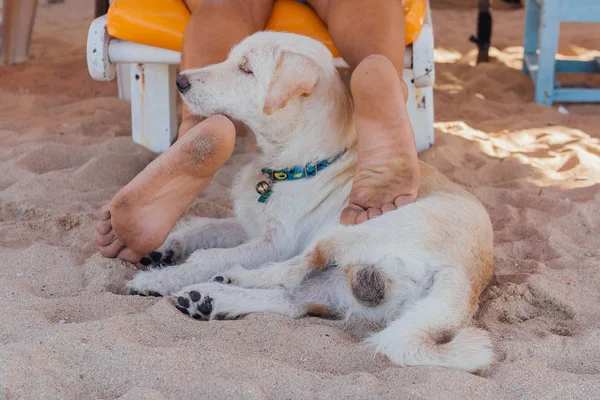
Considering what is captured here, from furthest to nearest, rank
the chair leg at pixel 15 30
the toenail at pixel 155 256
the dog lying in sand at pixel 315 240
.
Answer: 1. the chair leg at pixel 15 30
2. the toenail at pixel 155 256
3. the dog lying in sand at pixel 315 240

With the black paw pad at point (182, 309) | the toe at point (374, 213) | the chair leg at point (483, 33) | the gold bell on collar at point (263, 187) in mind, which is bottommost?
the chair leg at point (483, 33)

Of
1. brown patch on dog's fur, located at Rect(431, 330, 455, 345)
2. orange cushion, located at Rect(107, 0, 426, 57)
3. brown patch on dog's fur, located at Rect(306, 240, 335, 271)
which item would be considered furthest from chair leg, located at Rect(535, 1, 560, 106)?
brown patch on dog's fur, located at Rect(431, 330, 455, 345)

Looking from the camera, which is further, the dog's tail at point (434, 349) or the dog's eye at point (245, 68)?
the dog's eye at point (245, 68)

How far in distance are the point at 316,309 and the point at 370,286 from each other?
0.77ft

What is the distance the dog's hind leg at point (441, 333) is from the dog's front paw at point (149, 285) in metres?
0.85

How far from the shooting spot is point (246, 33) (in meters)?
3.35

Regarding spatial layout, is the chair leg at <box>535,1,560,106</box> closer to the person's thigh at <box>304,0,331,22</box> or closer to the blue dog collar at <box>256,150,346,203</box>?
the person's thigh at <box>304,0,331,22</box>

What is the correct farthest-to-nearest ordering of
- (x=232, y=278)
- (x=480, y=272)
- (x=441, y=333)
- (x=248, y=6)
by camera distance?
1. (x=248, y=6)
2. (x=232, y=278)
3. (x=480, y=272)
4. (x=441, y=333)

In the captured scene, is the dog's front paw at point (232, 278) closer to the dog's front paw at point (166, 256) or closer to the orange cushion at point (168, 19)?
the dog's front paw at point (166, 256)

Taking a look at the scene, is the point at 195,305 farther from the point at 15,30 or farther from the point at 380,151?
the point at 15,30

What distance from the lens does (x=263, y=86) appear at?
285cm

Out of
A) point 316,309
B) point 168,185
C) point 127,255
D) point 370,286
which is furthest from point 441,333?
point 127,255

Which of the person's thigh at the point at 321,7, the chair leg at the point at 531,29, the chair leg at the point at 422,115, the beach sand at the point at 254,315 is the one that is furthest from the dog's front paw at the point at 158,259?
the chair leg at the point at 531,29

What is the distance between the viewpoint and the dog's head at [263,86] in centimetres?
283
